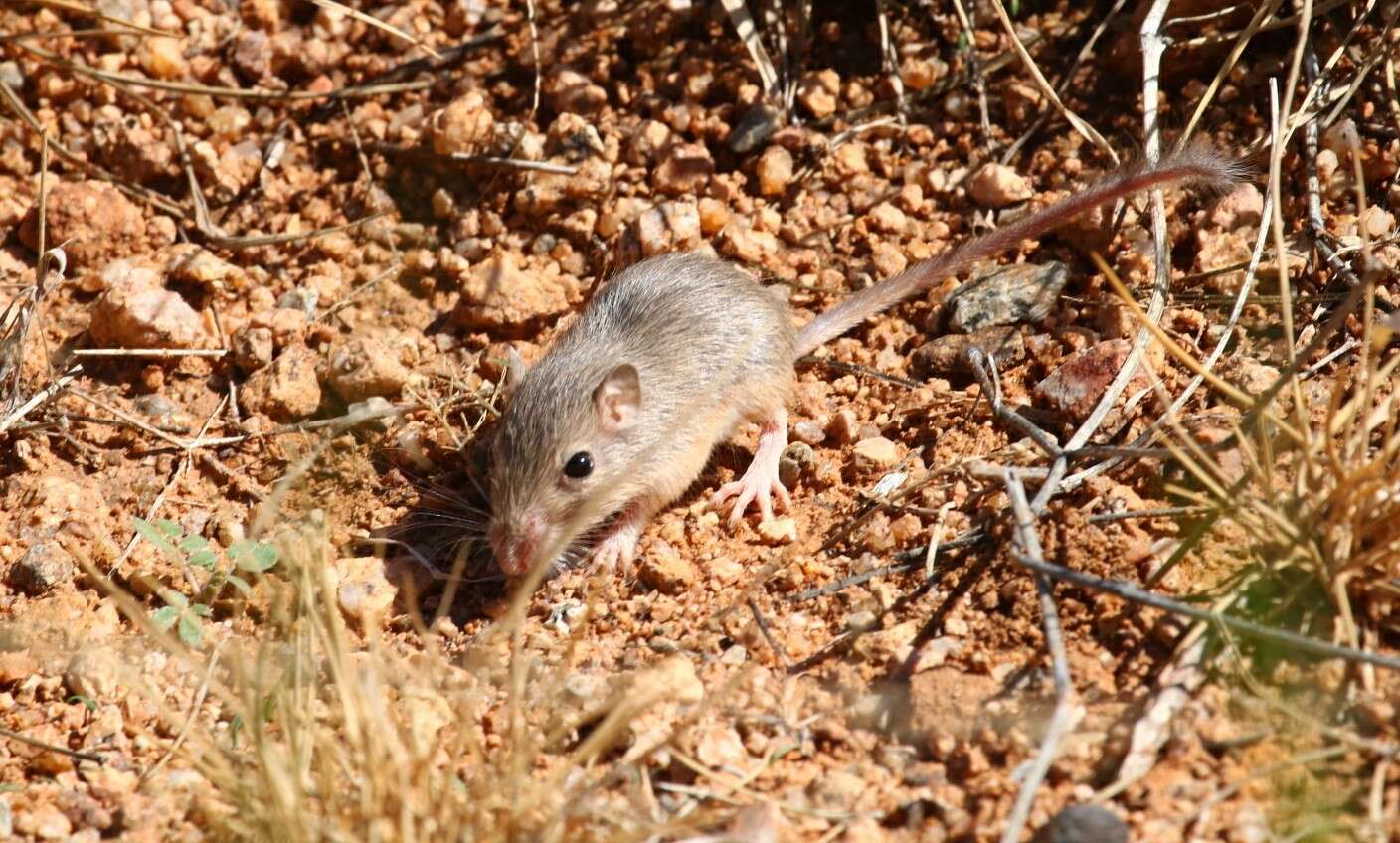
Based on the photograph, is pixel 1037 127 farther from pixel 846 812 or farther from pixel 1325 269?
pixel 846 812

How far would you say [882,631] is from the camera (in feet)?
11.5

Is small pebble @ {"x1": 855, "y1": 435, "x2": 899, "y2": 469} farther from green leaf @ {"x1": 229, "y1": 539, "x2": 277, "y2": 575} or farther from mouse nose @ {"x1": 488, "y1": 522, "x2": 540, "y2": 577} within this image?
green leaf @ {"x1": 229, "y1": 539, "x2": 277, "y2": 575}

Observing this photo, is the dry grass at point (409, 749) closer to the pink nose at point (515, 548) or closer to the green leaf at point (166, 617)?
the green leaf at point (166, 617)

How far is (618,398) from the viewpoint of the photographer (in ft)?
14.3

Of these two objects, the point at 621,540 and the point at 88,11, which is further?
the point at 88,11

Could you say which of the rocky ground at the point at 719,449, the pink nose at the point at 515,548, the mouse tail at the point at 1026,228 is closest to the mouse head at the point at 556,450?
the pink nose at the point at 515,548

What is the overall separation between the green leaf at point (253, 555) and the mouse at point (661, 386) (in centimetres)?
70

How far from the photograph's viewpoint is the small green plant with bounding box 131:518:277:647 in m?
3.74

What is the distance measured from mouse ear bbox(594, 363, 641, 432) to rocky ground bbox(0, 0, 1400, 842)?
15.3 inches

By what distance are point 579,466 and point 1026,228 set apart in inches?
70.1

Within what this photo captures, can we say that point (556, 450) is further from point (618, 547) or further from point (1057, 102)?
point (1057, 102)

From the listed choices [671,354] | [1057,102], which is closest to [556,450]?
[671,354]

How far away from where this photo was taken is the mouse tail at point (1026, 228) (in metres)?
4.04

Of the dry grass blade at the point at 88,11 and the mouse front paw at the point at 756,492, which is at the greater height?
the dry grass blade at the point at 88,11
